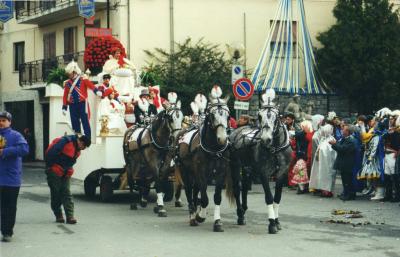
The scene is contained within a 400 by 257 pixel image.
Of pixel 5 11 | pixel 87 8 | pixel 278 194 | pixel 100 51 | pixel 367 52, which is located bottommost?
pixel 278 194

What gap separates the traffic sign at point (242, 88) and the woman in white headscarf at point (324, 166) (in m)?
2.40

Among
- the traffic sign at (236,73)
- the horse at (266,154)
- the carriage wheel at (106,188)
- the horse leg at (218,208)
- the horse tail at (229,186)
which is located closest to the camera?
the horse leg at (218,208)

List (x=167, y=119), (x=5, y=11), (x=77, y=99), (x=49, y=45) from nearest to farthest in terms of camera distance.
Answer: (x=167, y=119) → (x=77, y=99) → (x=5, y=11) → (x=49, y=45)

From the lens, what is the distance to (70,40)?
3897 centimetres

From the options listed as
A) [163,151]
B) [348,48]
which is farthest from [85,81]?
[348,48]

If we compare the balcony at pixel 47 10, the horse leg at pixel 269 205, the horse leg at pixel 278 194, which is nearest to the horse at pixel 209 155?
the horse leg at pixel 269 205

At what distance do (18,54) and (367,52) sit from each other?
2098 cm

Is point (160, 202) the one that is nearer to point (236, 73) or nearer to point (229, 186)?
point (229, 186)

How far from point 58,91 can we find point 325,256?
37.4ft

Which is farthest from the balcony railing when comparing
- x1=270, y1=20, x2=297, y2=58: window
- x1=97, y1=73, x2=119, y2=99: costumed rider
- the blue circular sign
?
x1=97, y1=73, x2=119, y2=99: costumed rider

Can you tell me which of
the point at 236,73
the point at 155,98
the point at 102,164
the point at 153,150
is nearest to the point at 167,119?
the point at 153,150

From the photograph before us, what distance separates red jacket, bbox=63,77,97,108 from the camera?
19.1 m

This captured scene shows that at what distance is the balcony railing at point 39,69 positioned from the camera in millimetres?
38344

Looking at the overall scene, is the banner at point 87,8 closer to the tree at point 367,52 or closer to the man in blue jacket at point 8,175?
the tree at point 367,52
